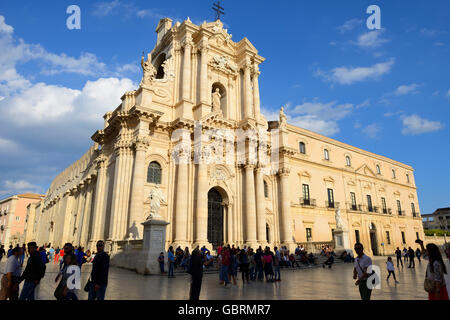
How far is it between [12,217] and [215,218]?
5432 centimetres

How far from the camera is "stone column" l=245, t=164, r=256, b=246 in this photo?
21541 millimetres

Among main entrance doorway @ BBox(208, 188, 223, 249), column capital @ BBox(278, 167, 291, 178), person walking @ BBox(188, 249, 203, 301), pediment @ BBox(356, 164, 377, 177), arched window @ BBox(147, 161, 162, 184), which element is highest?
pediment @ BBox(356, 164, 377, 177)

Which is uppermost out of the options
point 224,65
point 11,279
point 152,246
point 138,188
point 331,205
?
point 224,65

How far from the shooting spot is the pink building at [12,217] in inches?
2255

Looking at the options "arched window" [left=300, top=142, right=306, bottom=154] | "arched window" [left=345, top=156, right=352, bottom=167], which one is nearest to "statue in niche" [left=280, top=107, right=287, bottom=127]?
"arched window" [left=300, top=142, right=306, bottom=154]

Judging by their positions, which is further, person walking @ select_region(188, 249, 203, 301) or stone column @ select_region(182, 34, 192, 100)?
stone column @ select_region(182, 34, 192, 100)

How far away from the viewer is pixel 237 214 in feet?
73.4

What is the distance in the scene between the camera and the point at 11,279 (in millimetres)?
5762

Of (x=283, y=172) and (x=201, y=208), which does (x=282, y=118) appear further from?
(x=201, y=208)

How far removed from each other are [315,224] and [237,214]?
1070cm

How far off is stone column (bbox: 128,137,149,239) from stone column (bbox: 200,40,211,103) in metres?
5.65

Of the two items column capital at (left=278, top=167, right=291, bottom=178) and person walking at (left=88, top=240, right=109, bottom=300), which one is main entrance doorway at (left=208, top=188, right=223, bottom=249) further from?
person walking at (left=88, top=240, right=109, bottom=300)

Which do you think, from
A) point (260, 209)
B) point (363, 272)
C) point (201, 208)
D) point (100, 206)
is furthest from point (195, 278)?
point (260, 209)
